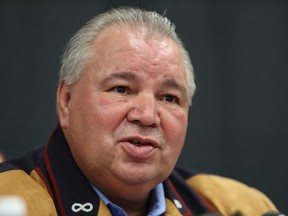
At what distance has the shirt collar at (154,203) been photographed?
170 centimetres

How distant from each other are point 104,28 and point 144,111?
0.38m

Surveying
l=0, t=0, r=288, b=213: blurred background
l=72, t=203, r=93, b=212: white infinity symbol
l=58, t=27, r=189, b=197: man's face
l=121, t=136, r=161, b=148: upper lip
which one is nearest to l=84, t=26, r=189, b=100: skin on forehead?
l=58, t=27, r=189, b=197: man's face

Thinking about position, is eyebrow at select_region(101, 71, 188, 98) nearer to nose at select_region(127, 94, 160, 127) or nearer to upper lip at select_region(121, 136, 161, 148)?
nose at select_region(127, 94, 160, 127)

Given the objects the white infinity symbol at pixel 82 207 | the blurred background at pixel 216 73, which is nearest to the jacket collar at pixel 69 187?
the white infinity symbol at pixel 82 207

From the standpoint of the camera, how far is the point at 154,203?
183 centimetres

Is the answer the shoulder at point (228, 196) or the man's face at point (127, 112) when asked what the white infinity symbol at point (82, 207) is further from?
the shoulder at point (228, 196)

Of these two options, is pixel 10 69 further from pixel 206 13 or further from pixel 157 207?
pixel 157 207

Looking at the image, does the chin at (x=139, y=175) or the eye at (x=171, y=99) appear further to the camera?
the eye at (x=171, y=99)

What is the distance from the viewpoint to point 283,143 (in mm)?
3379

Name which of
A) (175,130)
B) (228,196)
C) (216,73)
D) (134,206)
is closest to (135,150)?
(175,130)

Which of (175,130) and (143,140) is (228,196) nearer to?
(175,130)

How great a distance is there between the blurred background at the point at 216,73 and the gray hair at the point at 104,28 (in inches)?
53.4

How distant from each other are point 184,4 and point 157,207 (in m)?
1.86

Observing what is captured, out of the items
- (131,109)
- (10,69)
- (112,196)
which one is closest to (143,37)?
(131,109)
